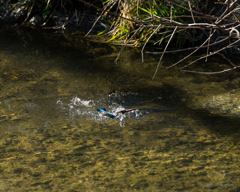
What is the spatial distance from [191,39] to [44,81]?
2327mm

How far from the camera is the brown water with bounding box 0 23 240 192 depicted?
76.4 inches

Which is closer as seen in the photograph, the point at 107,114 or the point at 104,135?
the point at 104,135

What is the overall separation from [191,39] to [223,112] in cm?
195

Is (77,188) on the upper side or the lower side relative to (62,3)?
lower

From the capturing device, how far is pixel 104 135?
8.02 ft

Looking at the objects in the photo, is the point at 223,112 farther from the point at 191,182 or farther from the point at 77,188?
the point at 77,188

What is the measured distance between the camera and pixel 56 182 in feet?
6.25

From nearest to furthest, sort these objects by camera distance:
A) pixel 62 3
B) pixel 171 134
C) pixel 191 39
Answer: pixel 171 134
pixel 191 39
pixel 62 3

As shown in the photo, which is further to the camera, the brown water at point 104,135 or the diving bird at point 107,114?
the diving bird at point 107,114

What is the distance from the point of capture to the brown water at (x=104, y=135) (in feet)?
6.36

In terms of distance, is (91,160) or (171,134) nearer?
(91,160)

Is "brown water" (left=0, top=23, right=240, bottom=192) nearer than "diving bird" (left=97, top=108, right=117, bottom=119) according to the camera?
Yes

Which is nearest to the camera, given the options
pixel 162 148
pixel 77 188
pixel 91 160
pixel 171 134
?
pixel 77 188

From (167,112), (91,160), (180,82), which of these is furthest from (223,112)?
(91,160)
